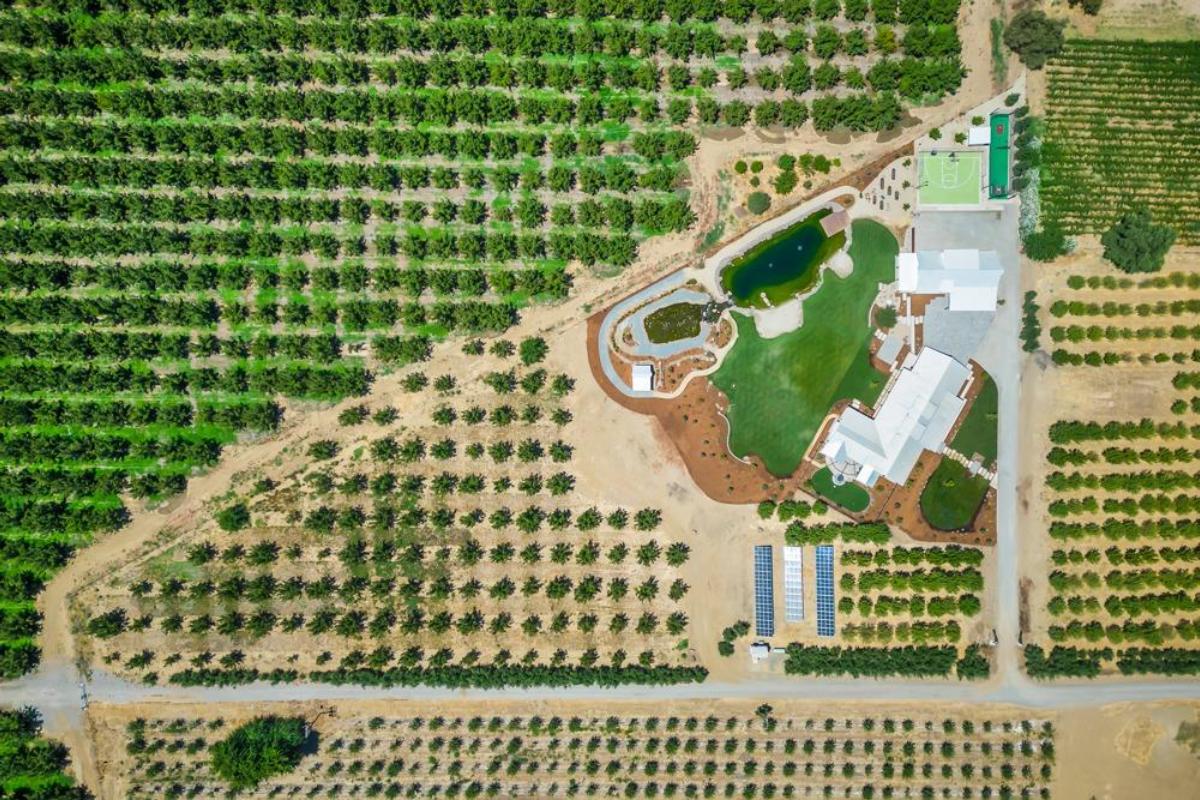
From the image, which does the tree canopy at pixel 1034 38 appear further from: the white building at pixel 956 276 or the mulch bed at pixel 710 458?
the mulch bed at pixel 710 458

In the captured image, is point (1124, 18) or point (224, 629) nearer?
point (224, 629)

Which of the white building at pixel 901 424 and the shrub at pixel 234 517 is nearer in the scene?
the shrub at pixel 234 517

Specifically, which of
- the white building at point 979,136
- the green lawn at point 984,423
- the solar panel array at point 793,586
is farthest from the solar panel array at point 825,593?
the white building at point 979,136

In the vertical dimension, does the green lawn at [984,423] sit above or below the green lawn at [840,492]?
above

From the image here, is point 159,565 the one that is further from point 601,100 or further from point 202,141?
point 601,100

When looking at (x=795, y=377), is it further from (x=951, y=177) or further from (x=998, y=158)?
(x=998, y=158)

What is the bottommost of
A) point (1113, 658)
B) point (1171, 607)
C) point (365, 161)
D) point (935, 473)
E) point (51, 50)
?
point (1113, 658)

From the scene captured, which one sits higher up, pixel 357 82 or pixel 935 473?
pixel 357 82

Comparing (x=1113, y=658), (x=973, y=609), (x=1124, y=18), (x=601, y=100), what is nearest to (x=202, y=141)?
(x=601, y=100)
